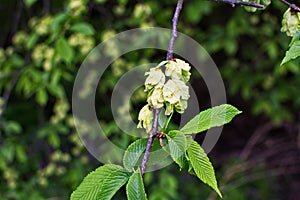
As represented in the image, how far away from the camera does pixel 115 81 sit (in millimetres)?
2441

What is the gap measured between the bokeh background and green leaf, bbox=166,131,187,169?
1.10m

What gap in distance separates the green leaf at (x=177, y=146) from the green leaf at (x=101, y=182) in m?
0.08

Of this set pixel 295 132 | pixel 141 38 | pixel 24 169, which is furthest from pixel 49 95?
pixel 295 132

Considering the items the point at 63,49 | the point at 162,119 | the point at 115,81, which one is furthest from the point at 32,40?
the point at 162,119

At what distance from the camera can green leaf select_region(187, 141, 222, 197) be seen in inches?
28.1

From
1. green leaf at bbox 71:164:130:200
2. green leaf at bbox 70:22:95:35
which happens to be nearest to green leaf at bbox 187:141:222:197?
green leaf at bbox 71:164:130:200

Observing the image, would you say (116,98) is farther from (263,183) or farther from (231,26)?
(263,183)

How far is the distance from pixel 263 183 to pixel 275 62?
3.06 feet

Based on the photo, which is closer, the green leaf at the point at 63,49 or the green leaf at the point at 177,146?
the green leaf at the point at 177,146

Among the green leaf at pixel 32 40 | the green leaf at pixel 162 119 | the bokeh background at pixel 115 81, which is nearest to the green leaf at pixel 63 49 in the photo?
the bokeh background at pixel 115 81

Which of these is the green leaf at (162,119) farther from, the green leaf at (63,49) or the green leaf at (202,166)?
the green leaf at (63,49)

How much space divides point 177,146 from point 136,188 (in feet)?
0.33

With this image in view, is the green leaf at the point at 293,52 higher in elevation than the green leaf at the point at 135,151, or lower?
higher

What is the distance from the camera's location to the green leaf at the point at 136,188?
68cm
